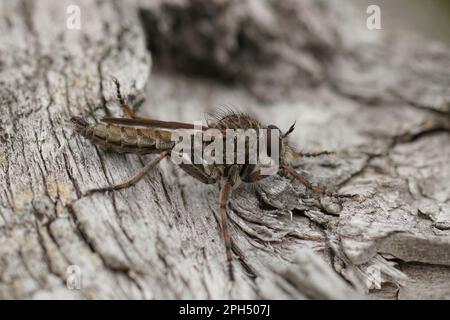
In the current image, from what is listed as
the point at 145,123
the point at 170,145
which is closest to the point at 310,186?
the point at 170,145

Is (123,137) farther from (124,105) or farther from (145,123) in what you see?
(124,105)

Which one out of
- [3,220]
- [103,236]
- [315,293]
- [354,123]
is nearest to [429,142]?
[354,123]

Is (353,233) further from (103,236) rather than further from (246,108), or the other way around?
(246,108)

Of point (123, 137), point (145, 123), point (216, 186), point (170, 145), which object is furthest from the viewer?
point (216, 186)

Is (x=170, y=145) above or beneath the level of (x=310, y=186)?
above

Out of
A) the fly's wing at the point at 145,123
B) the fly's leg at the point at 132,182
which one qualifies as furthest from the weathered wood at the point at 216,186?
the fly's wing at the point at 145,123

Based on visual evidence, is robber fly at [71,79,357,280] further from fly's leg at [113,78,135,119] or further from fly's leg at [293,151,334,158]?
fly's leg at [113,78,135,119]

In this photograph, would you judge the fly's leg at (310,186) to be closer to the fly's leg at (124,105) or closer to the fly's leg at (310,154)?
the fly's leg at (310,154)
